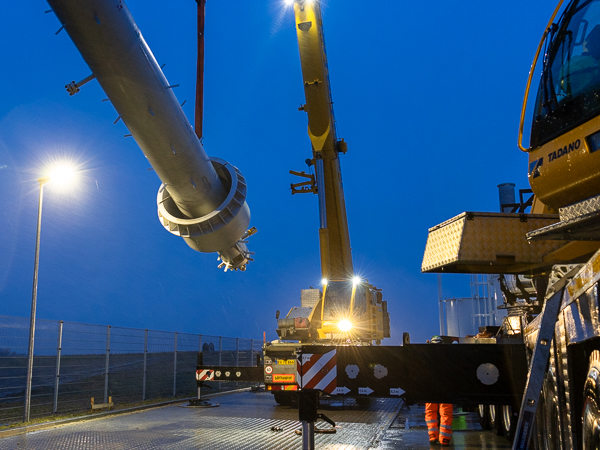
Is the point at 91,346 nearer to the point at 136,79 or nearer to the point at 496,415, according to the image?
the point at 136,79

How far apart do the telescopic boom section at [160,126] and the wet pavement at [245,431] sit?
12.7ft

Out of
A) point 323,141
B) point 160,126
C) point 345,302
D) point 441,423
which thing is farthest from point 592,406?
point 323,141

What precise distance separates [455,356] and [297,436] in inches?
201

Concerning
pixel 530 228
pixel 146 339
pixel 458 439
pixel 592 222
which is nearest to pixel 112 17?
pixel 530 228

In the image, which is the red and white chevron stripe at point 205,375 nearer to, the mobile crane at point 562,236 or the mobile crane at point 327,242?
the mobile crane at point 327,242

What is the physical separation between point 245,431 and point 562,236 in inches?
325

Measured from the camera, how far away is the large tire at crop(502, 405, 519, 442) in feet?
27.6

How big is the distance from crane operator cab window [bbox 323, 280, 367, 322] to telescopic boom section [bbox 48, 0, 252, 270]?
2597 millimetres

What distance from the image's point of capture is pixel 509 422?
29.0ft

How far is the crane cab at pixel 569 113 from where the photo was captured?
12.2 feet

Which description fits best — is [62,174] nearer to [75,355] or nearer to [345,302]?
[75,355]

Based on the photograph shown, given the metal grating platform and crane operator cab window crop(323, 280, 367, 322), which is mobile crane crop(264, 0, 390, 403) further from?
the metal grating platform

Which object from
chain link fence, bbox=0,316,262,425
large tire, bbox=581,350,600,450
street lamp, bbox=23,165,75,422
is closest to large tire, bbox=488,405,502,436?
large tire, bbox=581,350,600,450

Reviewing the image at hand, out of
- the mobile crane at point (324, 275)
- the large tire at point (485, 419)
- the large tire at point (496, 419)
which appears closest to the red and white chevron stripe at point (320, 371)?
the large tire at point (496, 419)
